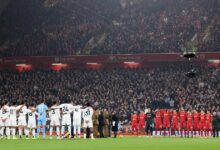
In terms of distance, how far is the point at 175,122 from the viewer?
42281 millimetres

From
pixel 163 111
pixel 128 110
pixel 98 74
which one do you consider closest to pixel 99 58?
pixel 98 74

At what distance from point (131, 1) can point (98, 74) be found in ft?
34.5

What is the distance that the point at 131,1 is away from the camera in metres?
65.1

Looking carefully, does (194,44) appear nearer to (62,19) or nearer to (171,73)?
(171,73)

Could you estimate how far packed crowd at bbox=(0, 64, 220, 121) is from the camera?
51062mm

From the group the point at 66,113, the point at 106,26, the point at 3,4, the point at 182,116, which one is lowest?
the point at 182,116

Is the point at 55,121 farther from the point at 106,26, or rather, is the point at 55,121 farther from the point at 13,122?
Result: the point at 106,26

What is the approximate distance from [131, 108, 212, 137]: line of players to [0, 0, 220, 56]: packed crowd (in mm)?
12650

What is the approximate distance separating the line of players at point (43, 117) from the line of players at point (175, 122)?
594 centimetres

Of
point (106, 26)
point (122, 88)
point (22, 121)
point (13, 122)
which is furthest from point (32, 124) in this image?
point (106, 26)

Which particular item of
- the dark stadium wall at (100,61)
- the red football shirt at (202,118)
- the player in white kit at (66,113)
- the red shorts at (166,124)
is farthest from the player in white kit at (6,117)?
the dark stadium wall at (100,61)

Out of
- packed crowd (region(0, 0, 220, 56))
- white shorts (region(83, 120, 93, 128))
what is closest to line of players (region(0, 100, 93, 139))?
white shorts (region(83, 120, 93, 128))

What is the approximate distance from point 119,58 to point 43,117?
2185cm

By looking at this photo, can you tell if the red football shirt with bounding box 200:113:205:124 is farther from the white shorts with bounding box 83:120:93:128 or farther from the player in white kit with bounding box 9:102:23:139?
the player in white kit with bounding box 9:102:23:139
